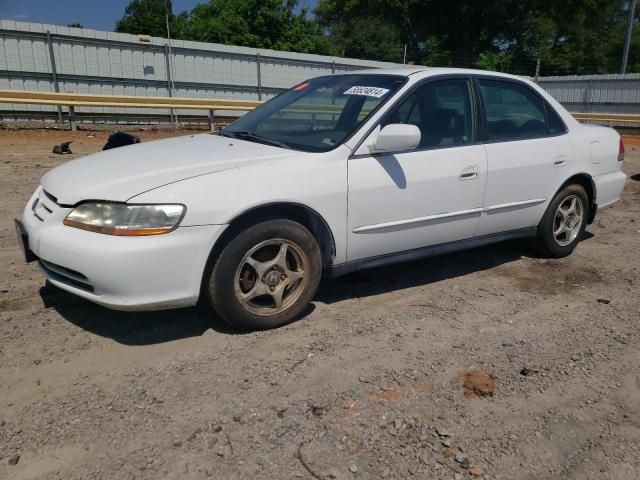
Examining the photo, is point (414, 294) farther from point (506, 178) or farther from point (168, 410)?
point (168, 410)

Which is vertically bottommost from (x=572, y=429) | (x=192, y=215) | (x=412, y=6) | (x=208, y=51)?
(x=572, y=429)

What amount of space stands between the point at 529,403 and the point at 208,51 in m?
16.9

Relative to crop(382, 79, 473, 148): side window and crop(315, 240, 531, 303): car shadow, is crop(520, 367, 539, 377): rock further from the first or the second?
crop(382, 79, 473, 148): side window

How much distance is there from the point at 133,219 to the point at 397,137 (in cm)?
166

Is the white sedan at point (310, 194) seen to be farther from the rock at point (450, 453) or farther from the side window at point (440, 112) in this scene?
the rock at point (450, 453)

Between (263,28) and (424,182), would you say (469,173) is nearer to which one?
(424,182)

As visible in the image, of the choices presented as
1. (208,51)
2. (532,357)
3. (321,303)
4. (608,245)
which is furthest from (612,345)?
(208,51)

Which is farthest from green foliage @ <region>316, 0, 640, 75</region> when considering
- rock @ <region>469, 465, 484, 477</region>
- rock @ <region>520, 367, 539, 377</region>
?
rock @ <region>469, 465, 484, 477</region>

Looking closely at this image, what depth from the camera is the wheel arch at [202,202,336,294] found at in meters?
3.06

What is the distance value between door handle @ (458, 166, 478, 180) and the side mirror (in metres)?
0.61

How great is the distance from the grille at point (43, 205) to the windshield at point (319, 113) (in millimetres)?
1342

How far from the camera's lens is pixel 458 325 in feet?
11.5

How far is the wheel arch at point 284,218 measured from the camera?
3.06 metres

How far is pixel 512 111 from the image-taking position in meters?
4.42
